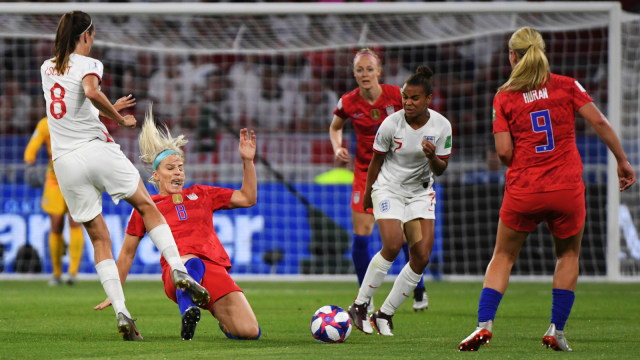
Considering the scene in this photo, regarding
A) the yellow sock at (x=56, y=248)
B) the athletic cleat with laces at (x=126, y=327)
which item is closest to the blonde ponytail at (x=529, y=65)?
the athletic cleat with laces at (x=126, y=327)

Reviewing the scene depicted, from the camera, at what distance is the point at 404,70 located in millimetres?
14500

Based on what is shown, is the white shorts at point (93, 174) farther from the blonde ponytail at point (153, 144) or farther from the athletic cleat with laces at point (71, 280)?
the athletic cleat with laces at point (71, 280)

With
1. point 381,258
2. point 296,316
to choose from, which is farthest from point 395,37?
point 381,258

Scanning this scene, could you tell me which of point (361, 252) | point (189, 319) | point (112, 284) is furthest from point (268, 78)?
point (189, 319)

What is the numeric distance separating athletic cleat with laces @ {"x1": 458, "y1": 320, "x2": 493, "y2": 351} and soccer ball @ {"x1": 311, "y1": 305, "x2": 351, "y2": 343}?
0.78 m

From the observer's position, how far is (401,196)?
250 inches

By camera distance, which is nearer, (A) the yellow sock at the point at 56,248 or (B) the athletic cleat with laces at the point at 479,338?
(B) the athletic cleat with laces at the point at 479,338

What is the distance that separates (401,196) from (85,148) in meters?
2.01

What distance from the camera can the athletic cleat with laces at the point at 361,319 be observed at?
246 inches

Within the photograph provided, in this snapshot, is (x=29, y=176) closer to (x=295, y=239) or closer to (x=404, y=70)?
(x=295, y=239)

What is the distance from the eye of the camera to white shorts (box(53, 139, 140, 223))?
18.3ft

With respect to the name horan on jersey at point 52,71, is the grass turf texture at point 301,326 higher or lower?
lower

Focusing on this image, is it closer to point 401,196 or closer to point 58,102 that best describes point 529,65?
point 401,196

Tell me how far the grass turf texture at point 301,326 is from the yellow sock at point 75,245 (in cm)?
45
